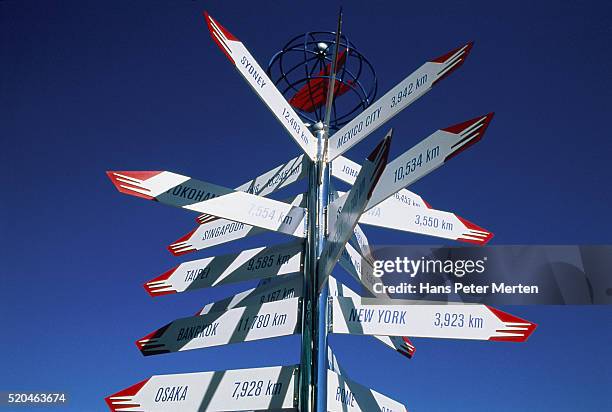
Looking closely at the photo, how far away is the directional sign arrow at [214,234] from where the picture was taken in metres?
4.21

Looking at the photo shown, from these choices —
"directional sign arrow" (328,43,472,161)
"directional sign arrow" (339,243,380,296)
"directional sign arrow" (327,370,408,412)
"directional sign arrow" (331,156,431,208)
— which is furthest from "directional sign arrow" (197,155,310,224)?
"directional sign arrow" (327,370,408,412)

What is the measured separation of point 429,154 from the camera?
8.75 feet

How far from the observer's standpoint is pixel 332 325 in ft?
10.8

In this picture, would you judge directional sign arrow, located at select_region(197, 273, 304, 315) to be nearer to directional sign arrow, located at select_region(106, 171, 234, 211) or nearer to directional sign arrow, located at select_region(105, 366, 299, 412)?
directional sign arrow, located at select_region(105, 366, 299, 412)

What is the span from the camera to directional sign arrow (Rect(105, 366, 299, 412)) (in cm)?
330

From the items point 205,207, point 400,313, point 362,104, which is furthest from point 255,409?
point 362,104

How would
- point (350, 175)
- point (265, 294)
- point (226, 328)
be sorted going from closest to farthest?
1. point (226, 328)
2. point (265, 294)
3. point (350, 175)

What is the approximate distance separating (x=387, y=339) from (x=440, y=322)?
3.66 feet

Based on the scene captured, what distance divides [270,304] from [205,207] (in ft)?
2.61

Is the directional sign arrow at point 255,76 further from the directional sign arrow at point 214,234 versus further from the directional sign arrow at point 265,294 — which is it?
the directional sign arrow at point 265,294

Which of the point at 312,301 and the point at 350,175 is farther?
the point at 350,175

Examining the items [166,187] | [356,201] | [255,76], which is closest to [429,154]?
[356,201]

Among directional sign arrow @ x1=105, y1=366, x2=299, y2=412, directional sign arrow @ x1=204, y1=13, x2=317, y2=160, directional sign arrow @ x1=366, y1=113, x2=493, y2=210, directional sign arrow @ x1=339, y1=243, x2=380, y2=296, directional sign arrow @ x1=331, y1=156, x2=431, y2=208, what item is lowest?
directional sign arrow @ x1=105, y1=366, x2=299, y2=412

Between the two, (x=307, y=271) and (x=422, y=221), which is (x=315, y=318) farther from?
(x=422, y=221)
